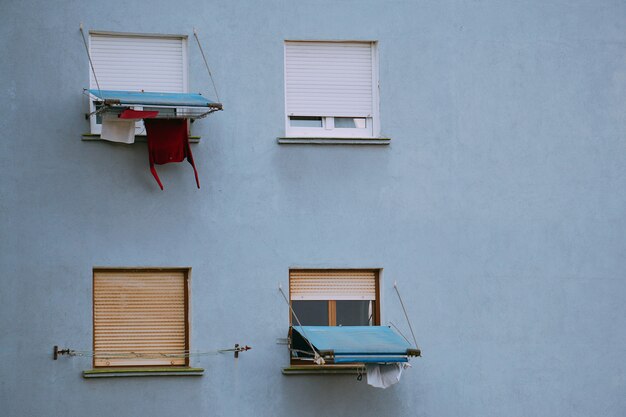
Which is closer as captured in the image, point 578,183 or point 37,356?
point 37,356

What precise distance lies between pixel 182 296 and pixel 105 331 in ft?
3.58

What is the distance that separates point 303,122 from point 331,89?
59cm

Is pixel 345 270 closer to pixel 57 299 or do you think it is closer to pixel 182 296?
pixel 182 296

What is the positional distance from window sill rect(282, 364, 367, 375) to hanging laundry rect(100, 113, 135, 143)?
3.61 m

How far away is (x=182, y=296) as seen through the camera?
16.0 meters

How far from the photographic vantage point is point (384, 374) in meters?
15.4

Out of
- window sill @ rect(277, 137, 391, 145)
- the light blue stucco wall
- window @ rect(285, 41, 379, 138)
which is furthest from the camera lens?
window @ rect(285, 41, 379, 138)

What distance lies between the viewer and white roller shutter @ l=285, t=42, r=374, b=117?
54.0 ft

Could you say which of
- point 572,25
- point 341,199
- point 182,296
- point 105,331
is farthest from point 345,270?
point 572,25

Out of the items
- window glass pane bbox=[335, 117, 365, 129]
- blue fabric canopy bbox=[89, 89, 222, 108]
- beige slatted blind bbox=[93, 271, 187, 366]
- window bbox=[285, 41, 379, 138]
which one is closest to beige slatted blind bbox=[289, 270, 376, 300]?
beige slatted blind bbox=[93, 271, 187, 366]

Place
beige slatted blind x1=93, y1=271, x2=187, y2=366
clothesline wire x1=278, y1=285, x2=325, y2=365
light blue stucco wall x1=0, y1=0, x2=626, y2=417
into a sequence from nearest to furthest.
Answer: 1. clothesline wire x1=278, y1=285, x2=325, y2=365
2. light blue stucco wall x1=0, y1=0, x2=626, y2=417
3. beige slatted blind x1=93, y1=271, x2=187, y2=366

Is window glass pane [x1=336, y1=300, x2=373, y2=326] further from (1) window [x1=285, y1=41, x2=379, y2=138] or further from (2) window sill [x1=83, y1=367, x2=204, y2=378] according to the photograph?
(1) window [x1=285, y1=41, x2=379, y2=138]

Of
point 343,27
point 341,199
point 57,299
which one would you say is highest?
point 343,27

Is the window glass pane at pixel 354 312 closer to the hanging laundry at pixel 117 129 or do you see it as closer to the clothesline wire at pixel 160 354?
the clothesline wire at pixel 160 354
